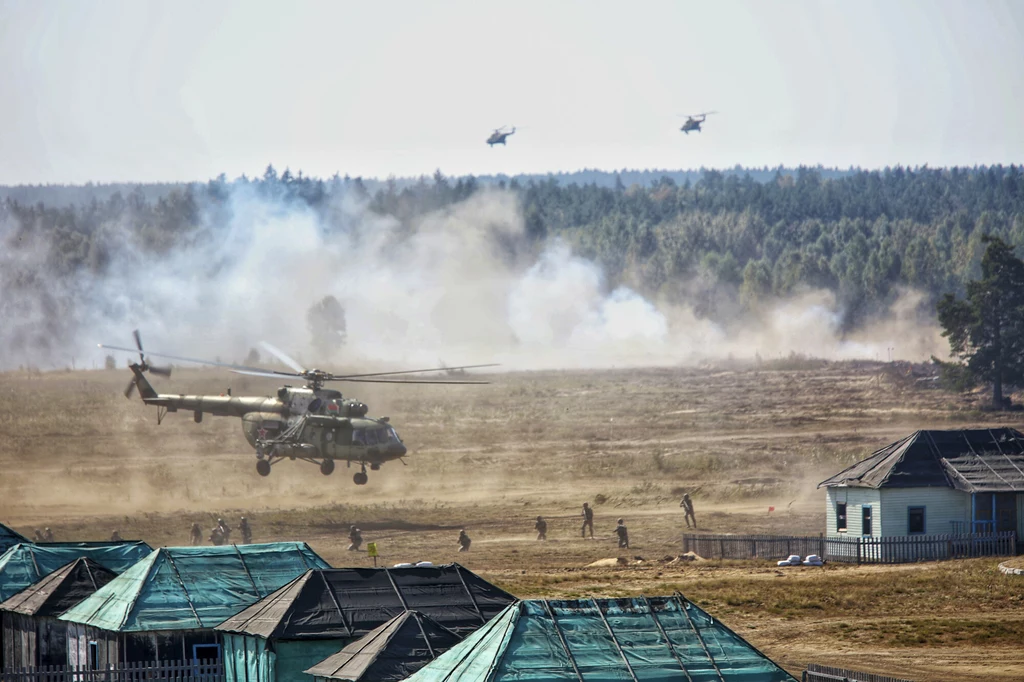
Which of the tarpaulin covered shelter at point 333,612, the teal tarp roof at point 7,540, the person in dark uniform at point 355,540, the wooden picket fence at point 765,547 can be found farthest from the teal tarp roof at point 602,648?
the person in dark uniform at point 355,540

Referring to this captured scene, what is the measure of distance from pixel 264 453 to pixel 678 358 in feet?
205

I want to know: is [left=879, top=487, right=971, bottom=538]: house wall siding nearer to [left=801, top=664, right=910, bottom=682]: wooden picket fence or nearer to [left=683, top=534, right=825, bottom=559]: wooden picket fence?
[left=683, top=534, right=825, bottom=559]: wooden picket fence

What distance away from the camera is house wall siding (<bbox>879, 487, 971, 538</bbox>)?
160 ft

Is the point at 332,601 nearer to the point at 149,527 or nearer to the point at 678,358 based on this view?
the point at 149,527

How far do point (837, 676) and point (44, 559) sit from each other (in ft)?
52.1

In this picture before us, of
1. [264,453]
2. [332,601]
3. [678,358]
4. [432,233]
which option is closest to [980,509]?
[264,453]

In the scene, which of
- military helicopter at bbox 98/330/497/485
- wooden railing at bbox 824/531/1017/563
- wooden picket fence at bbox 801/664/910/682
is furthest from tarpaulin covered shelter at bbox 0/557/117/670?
wooden railing at bbox 824/531/1017/563

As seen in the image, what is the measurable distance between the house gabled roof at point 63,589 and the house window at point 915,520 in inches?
1031

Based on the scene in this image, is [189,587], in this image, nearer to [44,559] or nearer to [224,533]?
[44,559]

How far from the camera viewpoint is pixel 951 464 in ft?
163

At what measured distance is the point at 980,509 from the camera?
48.9 m

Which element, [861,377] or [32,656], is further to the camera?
[861,377]

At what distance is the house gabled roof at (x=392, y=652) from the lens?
23234 millimetres

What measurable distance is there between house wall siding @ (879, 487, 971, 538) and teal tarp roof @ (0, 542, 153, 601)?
2361cm
